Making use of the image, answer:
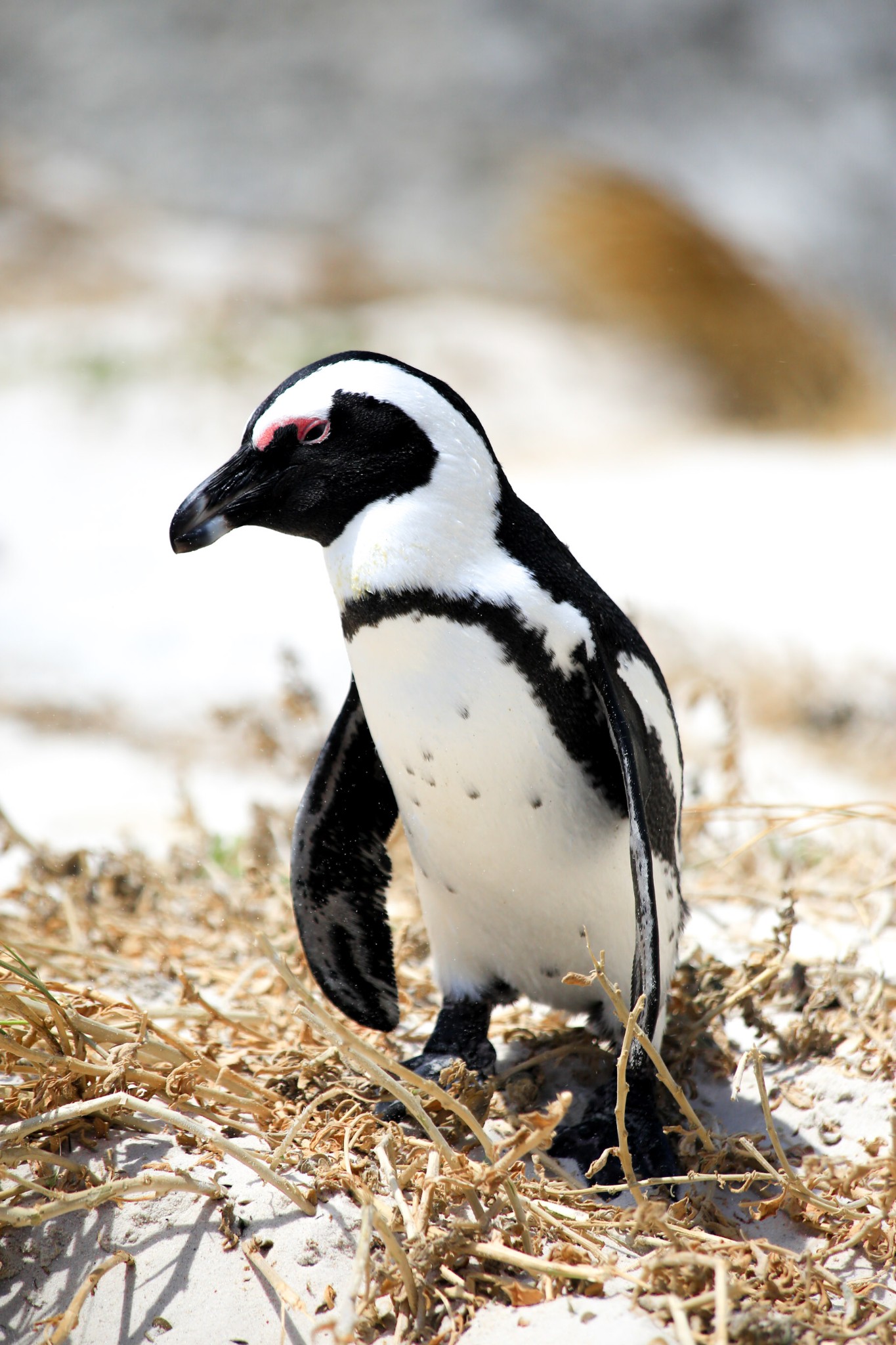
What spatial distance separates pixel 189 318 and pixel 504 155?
2.08 metres

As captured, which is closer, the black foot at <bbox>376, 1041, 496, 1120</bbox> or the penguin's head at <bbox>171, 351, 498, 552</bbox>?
the penguin's head at <bbox>171, 351, 498, 552</bbox>

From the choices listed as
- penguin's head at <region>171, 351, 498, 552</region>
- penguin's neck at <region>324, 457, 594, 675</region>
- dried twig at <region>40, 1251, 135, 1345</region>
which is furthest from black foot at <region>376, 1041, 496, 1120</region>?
penguin's head at <region>171, 351, 498, 552</region>

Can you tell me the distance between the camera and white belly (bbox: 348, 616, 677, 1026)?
1.20 m

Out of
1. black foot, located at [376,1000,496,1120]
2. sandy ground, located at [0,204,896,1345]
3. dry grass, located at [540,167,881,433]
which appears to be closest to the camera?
sandy ground, located at [0,204,896,1345]

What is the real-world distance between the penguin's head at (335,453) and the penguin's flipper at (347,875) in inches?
11.2

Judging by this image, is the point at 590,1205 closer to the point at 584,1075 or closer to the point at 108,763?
the point at 584,1075

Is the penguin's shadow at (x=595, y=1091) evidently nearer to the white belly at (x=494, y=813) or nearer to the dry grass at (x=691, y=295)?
the white belly at (x=494, y=813)

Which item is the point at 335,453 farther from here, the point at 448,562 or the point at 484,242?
the point at 484,242

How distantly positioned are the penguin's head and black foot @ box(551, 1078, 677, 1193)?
71 centimetres

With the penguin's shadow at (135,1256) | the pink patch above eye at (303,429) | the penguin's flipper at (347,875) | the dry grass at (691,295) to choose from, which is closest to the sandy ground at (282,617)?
the penguin's shadow at (135,1256)

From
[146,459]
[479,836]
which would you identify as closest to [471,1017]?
[479,836]

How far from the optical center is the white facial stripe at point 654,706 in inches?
50.0

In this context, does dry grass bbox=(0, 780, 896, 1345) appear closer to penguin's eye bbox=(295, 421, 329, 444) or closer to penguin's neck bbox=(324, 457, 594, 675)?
penguin's neck bbox=(324, 457, 594, 675)

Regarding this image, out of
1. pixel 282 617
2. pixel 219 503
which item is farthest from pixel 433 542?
pixel 282 617
